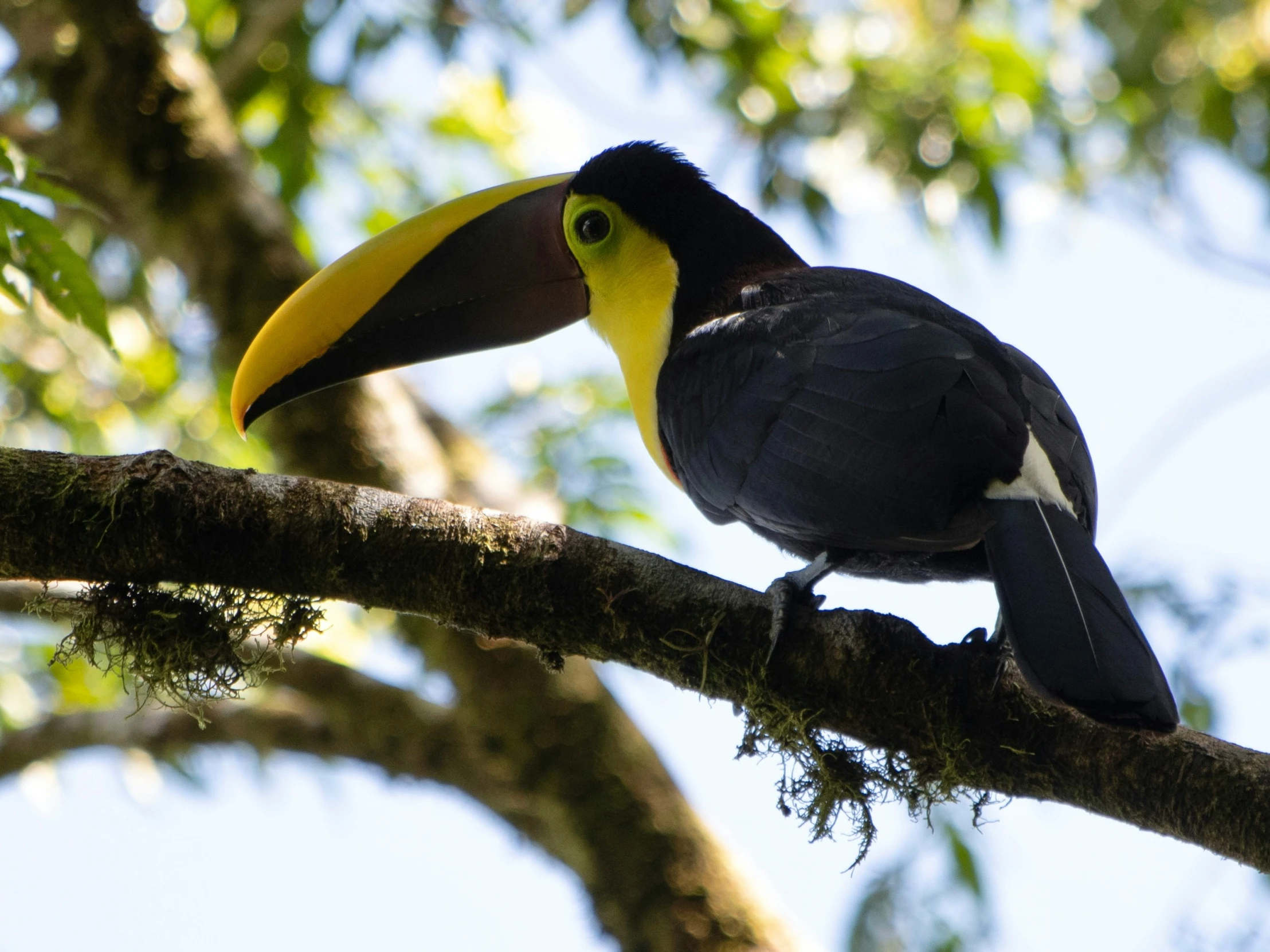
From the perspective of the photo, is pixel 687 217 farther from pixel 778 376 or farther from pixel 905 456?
pixel 905 456

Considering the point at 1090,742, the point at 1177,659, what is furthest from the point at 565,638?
the point at 1177,659

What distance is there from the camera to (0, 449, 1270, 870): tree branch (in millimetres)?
2340

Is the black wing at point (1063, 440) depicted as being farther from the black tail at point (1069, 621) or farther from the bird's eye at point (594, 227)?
the bird's eye at point (594, 227)

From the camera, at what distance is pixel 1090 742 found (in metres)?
2.39

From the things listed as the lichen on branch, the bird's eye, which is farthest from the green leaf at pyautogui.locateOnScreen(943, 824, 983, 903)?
the lichen on branch

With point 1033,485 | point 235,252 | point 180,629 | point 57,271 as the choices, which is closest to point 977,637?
point 1033,485

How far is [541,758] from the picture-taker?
434cm

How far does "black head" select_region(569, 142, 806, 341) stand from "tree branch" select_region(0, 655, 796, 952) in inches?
58.6

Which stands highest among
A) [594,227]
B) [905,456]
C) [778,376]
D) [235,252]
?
[235,252]

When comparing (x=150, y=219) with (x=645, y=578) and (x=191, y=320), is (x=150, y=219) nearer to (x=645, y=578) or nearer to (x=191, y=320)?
(x=191, y=320)

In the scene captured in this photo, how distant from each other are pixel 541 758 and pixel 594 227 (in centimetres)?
187

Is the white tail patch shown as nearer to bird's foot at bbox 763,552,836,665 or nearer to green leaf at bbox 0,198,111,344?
bird's foot at bbox 763,552,836,665

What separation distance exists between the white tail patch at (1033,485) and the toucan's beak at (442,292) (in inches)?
77.8

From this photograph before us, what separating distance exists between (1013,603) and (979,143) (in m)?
4.05
